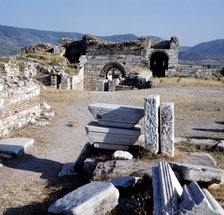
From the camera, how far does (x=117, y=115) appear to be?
7223mm

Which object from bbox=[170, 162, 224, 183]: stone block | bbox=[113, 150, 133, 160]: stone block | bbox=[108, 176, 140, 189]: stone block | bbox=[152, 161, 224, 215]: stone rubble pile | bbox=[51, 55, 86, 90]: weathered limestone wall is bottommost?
bbox=[51, 55, 86, 90]: weathered limestone wall

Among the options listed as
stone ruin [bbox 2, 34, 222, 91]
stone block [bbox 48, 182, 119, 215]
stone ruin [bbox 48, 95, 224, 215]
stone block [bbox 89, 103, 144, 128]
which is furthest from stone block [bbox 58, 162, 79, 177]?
stone ruin [bbox 2, 34, 222, 91]

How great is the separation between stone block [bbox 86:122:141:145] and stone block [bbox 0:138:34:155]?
2.02m

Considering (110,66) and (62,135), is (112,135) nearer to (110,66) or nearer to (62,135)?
(62,135)

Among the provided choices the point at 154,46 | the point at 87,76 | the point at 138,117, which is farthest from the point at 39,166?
the point at 154,46

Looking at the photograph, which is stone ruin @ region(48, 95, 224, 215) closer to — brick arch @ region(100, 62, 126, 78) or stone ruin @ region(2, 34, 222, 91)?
stone ruin @ region(2, 34, 222, 91)

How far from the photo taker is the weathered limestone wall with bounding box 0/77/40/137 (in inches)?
392

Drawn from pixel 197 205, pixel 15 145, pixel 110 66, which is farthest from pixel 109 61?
pixel 197 205

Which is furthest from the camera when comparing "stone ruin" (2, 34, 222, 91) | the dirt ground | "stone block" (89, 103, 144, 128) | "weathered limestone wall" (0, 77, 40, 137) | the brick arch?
the brick arch

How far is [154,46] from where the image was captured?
111 feet

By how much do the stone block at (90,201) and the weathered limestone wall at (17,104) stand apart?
5.27m

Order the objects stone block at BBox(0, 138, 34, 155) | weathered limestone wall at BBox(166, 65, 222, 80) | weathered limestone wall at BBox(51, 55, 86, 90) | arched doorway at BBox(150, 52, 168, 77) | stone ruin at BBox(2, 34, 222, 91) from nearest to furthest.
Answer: stone block at BBox(0, 138, 34, 155) → weathered limestone wall at BBox(51, 55, 86, 90) → weathered limestone wall at BBox(166, 65, 222, 80) → stone ruin at BBox(2, 34, 222, 91) → arched doorway at BBox(150, 52, 168, 77)

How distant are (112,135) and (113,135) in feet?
0.06

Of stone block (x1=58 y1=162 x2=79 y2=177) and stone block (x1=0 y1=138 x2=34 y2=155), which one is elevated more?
stone block (x1=0 y1=138 x2=34 y2=155)
